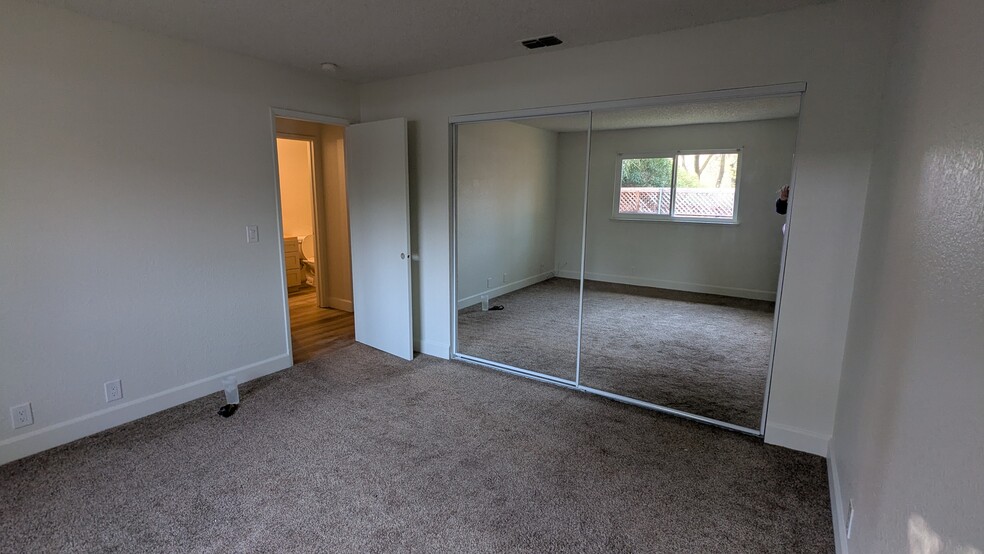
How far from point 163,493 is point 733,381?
12.1ft

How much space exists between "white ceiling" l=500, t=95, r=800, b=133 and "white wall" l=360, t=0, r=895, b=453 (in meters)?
0.19

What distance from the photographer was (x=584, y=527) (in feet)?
6.57

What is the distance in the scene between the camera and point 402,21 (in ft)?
8.57

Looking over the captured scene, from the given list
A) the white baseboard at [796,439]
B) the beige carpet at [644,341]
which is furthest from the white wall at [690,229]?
the white baseboard at [796,439]

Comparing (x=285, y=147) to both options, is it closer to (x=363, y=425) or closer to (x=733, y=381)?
(x=363, y=425)

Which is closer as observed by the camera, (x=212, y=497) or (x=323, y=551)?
(x=323, y=551)

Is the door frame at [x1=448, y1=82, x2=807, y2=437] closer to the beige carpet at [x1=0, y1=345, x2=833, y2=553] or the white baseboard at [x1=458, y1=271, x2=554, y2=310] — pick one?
the beige carpet at [x1=0, y1=345, x2=833, y2=553]

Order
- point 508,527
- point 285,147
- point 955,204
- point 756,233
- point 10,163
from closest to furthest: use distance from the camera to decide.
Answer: point 955,204, point 508,527, point 10,163, point 756,233, point 285,147

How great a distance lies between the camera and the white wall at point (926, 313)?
0.87 meters

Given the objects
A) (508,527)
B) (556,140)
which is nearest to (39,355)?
(508,527)

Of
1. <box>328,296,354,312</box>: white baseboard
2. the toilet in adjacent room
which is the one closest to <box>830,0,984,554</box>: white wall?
<box>328,296,354,312</box>: white baseboard

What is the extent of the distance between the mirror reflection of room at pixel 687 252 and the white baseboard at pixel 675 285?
1cm

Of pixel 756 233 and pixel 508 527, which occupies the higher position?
pixel 756 233

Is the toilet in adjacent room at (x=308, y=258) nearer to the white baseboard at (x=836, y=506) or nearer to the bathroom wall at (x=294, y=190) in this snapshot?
the bathroom wall at (x=294, y=190)
